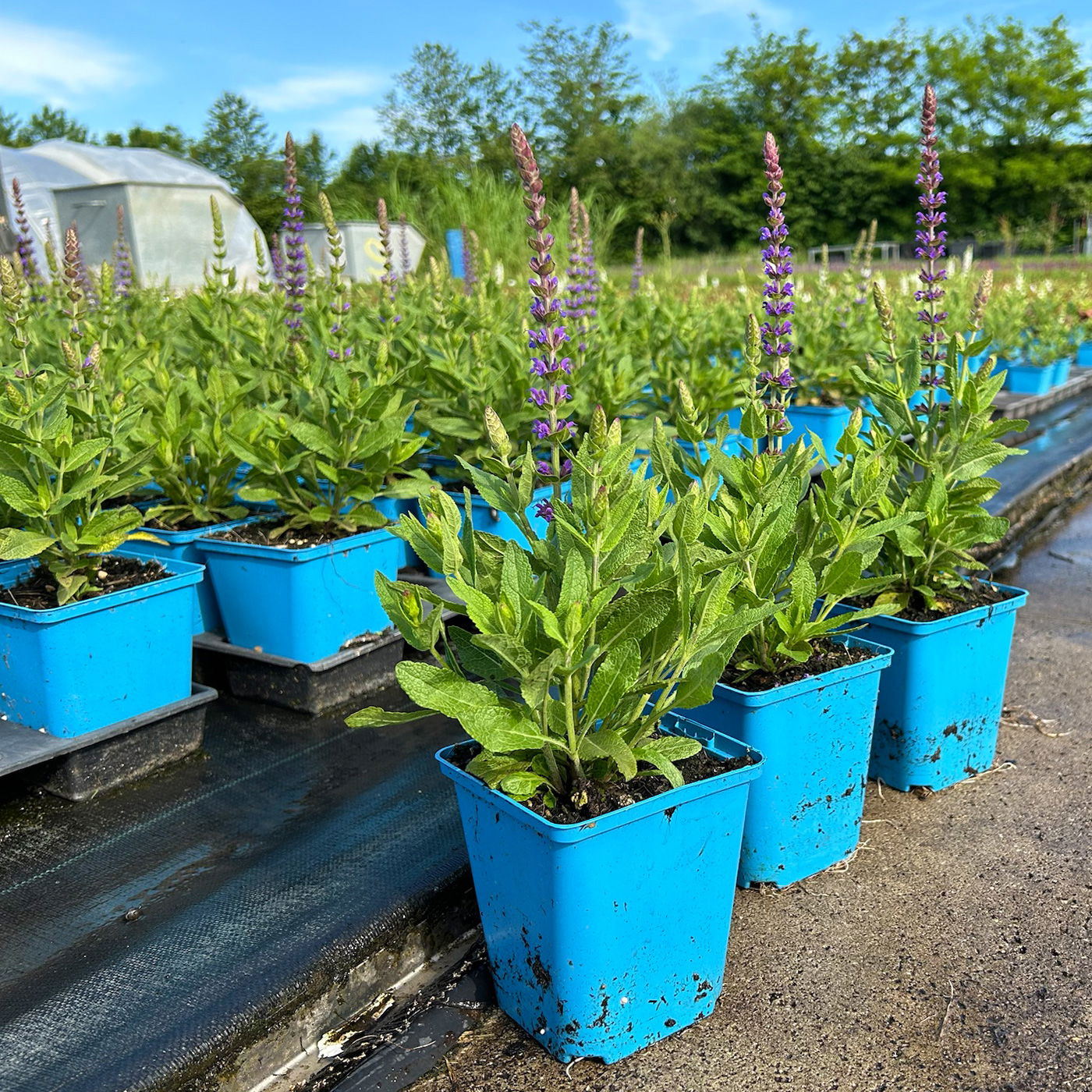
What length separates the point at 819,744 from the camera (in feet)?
8.14

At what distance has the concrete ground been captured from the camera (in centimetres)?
194

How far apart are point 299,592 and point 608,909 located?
177 cm

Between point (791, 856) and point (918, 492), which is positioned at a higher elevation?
point (918, 492)

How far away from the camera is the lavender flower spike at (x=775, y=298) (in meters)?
2.86

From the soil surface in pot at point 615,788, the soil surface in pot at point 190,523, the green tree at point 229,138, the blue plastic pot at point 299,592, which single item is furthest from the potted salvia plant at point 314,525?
the green tree at point 229,138

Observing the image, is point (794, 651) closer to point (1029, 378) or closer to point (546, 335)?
point (546, 335)

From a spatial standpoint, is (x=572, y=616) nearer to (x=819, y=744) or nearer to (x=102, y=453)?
(x=819, y=744)

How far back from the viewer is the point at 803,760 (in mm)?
2463

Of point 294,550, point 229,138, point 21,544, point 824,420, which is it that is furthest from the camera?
point 229,138

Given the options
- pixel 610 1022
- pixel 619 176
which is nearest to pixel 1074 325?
pixel 610 1022

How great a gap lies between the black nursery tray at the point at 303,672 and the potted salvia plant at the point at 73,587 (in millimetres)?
363

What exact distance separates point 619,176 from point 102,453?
148 ft

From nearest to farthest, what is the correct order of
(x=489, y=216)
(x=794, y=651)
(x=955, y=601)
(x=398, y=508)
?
(x=794, y=651) < (x=955, y=601) < (x=398, y=508) < (x=489, y=216)

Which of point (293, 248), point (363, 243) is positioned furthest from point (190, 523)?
point (363, 243)
